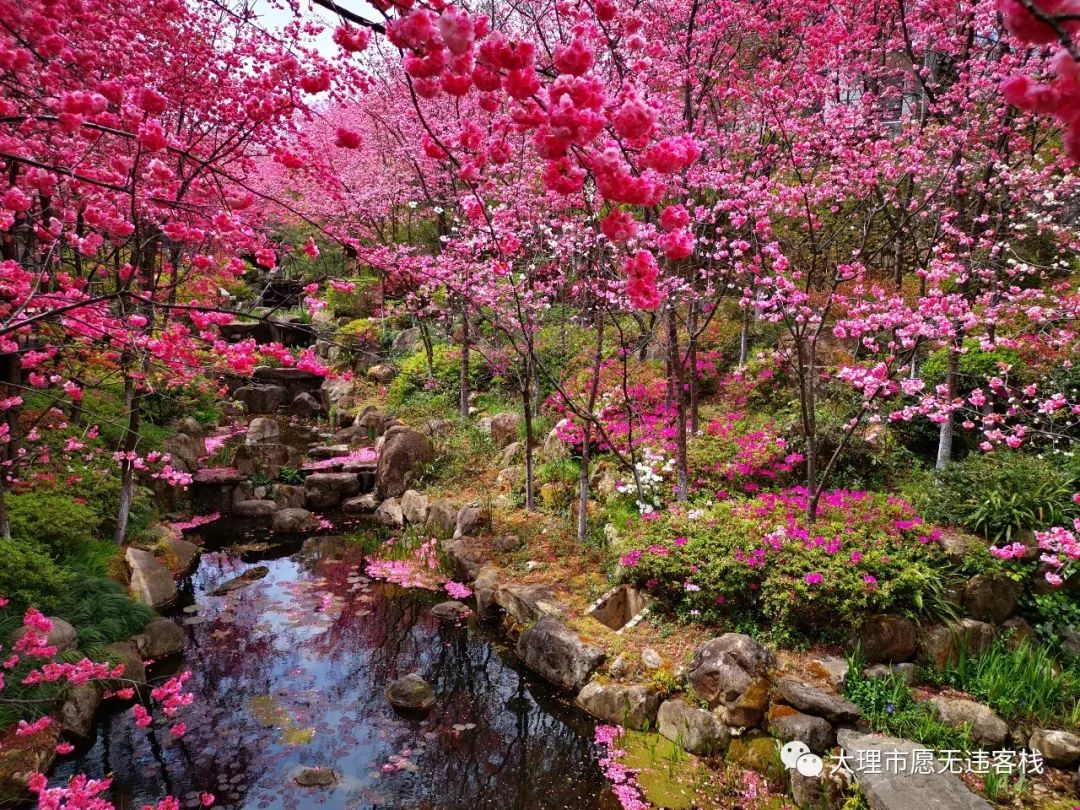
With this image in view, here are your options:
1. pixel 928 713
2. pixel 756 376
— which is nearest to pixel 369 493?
pixel 756 376

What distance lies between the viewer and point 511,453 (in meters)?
11.0

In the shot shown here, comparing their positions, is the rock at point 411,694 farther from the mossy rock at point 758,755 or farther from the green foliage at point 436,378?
the green foliage at point 436,378

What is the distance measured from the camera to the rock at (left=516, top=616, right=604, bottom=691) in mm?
6312

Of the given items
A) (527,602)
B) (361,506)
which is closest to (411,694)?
(527,602)

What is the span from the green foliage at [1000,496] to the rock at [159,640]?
8.94 m

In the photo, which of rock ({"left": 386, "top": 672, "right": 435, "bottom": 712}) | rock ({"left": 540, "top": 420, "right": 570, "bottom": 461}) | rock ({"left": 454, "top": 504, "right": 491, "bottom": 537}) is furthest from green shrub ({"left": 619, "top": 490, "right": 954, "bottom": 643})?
rock ({"left": 454, "top": 504, "right": 491, "bottom": 537})

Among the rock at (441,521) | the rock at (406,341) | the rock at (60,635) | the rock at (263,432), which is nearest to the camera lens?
the rock at (60,635)

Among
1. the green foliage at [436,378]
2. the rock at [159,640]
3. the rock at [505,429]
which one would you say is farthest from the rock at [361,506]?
the rock at [159,640]

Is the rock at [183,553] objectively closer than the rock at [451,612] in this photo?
No

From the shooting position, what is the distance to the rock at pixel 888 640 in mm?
5578

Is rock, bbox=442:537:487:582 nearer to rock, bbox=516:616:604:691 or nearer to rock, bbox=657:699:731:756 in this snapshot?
rock, bbox=516:616:604:691

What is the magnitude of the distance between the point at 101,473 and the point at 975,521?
11.1 m

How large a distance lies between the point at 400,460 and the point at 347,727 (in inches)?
251

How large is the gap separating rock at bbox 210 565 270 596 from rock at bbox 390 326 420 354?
8.97 m
